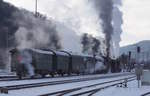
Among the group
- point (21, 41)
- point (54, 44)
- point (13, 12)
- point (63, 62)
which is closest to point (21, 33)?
point (21, 41)

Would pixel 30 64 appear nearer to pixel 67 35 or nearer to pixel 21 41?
pixel 21 41

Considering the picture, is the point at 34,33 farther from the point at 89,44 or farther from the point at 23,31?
the point at 89,44

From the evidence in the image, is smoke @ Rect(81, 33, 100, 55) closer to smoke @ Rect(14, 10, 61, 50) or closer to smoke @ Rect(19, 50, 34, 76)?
smoke @ Rect(14, 10, 61, 50)

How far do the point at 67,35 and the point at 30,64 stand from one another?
29709 mm

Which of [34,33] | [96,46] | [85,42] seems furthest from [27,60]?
[96,46]

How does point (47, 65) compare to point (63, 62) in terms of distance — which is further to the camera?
point (63, 62)

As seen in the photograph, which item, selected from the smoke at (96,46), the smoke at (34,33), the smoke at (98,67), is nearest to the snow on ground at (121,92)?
the smoke at (34,33)

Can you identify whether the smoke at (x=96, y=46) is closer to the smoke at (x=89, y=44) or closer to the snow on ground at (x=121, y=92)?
the smoke at (x=89, y=44)

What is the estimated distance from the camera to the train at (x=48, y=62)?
4173 centimetres

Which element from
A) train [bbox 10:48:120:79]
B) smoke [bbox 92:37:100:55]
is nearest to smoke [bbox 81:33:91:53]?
smoke [bbox 92:37:100:55]

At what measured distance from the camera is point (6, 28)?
228ft

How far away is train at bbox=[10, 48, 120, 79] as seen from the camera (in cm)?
4173

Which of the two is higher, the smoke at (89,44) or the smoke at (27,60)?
the smoke at (89,44)

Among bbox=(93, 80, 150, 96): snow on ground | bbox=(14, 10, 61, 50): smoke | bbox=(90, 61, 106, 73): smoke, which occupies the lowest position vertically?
bbox=(93, 80, 150, 96): snow on ground
